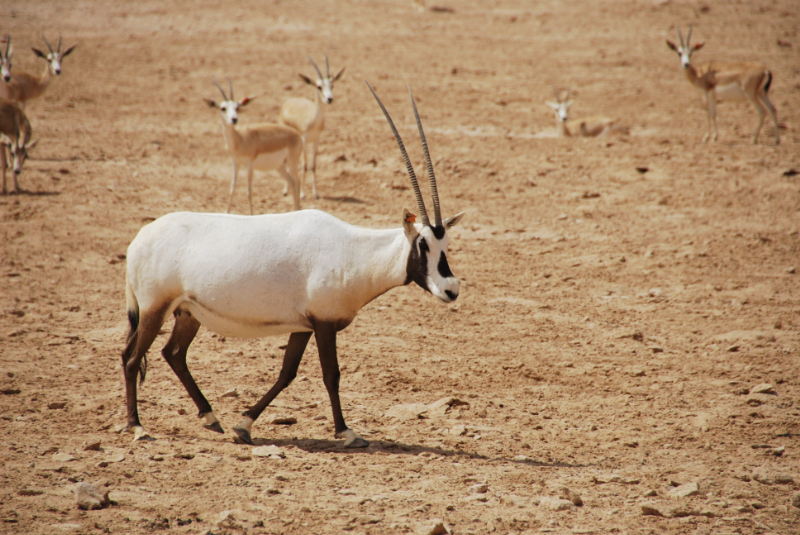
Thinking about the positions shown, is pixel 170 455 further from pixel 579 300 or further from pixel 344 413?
pixel 579 300

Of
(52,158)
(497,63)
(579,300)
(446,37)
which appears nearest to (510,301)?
(579,300)

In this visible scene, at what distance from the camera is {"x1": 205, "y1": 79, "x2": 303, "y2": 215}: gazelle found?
457 inches

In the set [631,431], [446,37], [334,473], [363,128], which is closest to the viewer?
[334,473]

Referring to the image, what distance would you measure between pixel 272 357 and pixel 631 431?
3.39 metres

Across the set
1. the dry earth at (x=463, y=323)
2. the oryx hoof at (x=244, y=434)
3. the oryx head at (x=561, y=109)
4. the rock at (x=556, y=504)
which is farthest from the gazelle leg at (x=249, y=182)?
the rock at (x=556, y=504)

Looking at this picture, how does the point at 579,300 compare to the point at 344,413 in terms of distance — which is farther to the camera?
the point at 579,300

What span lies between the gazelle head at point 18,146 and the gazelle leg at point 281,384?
8.29 m

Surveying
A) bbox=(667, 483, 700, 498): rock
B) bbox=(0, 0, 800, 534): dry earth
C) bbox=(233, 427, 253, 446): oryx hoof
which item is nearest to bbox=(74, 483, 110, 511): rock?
bbox=(0, 0, 800, 534): dry earth

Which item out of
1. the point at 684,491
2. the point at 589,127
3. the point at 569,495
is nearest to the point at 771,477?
the point at 684,491

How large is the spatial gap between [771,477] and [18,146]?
11.7m

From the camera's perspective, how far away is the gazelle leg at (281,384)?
5488 mm

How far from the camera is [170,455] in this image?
5.00 m

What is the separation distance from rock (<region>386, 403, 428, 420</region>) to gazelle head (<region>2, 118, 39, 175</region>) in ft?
27.9

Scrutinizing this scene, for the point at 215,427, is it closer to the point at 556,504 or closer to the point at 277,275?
the point at 277,275
